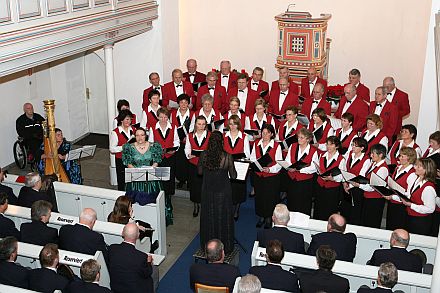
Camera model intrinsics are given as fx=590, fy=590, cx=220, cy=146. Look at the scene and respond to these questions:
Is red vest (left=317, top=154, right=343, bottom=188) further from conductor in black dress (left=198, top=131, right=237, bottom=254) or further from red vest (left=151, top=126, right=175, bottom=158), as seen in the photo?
red vest (left=151, top=126, right=175, bottom=158)

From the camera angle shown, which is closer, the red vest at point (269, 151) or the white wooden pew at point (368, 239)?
the white wooden pew at point (368, 239)

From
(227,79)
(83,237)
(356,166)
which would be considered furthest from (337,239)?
(227,79)

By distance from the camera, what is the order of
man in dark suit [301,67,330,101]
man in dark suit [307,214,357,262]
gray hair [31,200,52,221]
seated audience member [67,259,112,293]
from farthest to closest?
man in dark suit [301,67,330,101] → gray hair [31,200,52,221] → man in dark suit [307,214,357,262] → seated audience member [67,259,112,293]

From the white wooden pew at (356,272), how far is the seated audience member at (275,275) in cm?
39

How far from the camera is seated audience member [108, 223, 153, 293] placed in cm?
649

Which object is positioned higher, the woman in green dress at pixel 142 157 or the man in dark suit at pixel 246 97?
the man in dark suit at pixel 246 97

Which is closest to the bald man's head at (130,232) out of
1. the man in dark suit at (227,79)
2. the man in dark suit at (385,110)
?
the man in dark suit at (385,110)

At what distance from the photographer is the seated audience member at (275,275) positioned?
6070mm

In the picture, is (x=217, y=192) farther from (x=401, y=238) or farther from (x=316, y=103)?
(x=316, y=103)

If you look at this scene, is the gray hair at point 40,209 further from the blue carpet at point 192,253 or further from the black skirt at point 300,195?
the black skirt at point 300,195

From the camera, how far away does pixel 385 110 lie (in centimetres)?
1067

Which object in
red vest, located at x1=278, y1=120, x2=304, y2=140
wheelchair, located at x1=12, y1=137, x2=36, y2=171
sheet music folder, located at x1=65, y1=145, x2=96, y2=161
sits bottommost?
wheelchair, located at x1=12, y1=137, x2=36, y2=171

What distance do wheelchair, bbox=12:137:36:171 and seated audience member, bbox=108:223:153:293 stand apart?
615 cm

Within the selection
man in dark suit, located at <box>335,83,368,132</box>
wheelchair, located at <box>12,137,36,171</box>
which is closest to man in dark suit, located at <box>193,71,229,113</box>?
man in dark suit, located at <box>335,83,368,132</box>
